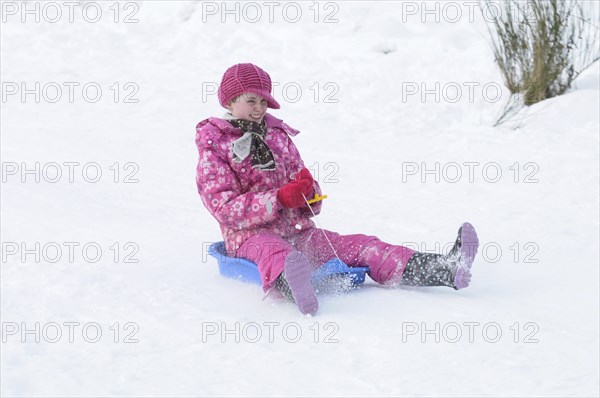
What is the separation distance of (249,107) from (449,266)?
39.5 inches

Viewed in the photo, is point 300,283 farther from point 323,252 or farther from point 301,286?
point 323,252

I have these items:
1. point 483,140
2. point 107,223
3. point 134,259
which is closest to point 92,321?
point 134,259

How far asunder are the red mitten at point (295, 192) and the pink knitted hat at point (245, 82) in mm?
449

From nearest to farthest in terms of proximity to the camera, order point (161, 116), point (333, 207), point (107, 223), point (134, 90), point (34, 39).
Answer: point (107, 223) < point (333, 207) < point (161, 116) < point (134, 90) < point (34, 39)

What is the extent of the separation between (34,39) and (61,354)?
613 cm

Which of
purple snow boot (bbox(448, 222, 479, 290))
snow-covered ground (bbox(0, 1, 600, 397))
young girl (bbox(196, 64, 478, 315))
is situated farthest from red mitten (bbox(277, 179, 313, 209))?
purple snow boot (bbox(448, 222, 479, 290))

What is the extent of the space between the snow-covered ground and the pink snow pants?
0.11m

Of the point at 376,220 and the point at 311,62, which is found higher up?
the point at 311,62

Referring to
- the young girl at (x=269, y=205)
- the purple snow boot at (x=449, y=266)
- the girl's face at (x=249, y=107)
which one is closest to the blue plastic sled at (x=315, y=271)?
the young girl at (x=269, y=205)

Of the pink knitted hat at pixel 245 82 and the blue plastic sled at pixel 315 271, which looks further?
the pink knitted hat at pixel 245 82

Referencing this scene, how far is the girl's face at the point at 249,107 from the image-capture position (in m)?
3.57

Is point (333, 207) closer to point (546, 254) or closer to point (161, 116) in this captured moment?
point (546, 254)

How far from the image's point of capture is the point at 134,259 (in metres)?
3.92

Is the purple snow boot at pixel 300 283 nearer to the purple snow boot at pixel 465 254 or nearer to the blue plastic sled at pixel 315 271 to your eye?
the blue plastic sled at pixel 315 271
